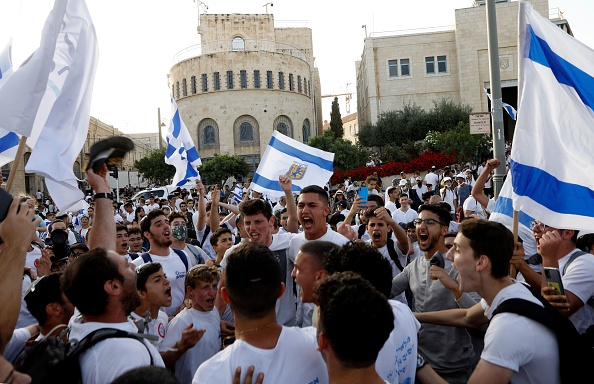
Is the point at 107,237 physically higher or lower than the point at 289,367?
higher

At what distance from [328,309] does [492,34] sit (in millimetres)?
7255

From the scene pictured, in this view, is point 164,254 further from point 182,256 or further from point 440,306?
point 440,306

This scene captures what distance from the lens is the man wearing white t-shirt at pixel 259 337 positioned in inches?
86.6

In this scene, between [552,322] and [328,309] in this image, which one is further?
[552,322]

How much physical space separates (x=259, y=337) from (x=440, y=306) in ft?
7.28

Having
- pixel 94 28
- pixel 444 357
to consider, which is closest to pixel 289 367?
pixel 444 357

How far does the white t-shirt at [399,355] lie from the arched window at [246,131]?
5115cm

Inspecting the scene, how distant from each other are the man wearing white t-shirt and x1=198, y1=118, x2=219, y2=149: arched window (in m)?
51.8

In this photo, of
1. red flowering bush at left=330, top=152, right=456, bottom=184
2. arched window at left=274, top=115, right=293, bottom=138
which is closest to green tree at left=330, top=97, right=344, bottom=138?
arched window at left=274, top=115, right=293, bottom=138

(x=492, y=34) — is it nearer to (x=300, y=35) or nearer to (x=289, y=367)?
(x=289, y=367)

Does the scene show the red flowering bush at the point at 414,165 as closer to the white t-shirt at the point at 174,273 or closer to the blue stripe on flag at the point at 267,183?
the blue stripe on flag at the point at 267,183

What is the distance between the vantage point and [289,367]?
7.36 feet

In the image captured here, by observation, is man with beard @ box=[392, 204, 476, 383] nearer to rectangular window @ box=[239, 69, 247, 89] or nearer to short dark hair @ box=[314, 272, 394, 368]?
short dark hair @ box=[314, 272, 394, 368]

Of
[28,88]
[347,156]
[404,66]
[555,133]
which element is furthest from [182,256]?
[404,66]
